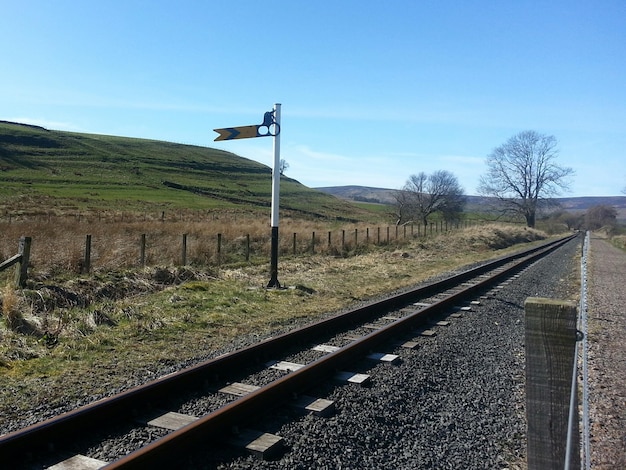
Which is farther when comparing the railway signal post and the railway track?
the railway signal post

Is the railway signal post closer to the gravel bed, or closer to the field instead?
the field

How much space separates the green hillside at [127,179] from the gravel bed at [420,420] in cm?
3150

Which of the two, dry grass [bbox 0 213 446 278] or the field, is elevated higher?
dry grass [bbox 0 213 446 278]

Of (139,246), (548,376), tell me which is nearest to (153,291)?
(139,246)

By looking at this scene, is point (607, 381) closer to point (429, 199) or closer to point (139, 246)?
point (139, 246)

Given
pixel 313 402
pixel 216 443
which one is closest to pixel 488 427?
pixel 313 402

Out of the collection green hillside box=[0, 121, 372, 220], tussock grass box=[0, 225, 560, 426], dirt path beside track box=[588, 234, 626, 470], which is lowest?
tussock grass box=[0, 225, 560, 426]

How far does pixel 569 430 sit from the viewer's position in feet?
9.81

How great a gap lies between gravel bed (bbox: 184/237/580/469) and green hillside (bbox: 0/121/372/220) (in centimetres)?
3150

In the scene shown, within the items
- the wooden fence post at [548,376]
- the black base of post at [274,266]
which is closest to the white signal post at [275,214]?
the black base of post at [274,266]

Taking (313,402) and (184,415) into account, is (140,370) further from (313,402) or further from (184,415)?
(313,402)

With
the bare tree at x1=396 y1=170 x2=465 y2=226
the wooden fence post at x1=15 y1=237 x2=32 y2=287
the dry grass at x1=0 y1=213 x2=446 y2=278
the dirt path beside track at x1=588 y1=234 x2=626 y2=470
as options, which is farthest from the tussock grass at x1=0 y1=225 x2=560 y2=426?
the bare tree at x1=396 y1=170 x2=465 y2=226

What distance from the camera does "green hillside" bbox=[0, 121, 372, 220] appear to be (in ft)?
149

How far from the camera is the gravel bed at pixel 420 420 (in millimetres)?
4113
